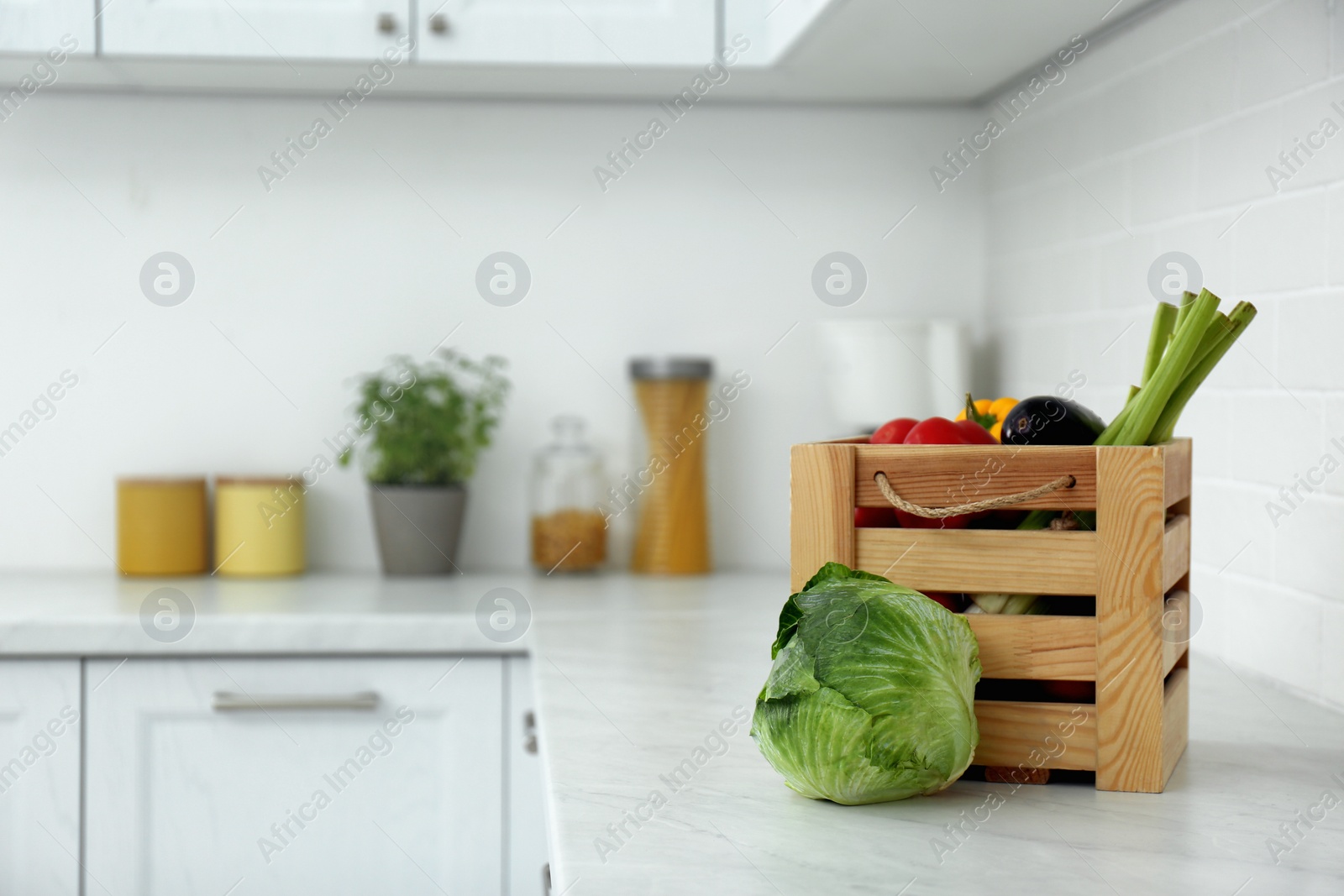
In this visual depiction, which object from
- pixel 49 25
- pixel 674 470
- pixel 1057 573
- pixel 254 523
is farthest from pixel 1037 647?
pixel 49 25

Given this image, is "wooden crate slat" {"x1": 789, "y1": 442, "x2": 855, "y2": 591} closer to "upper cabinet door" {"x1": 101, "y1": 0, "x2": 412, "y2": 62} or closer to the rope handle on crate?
the rope handle on crate

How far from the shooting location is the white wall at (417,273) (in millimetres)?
1800

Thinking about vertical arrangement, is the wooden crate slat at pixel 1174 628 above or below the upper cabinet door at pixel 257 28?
below

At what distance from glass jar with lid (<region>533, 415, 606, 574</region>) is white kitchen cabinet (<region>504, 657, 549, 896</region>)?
39 centimetres

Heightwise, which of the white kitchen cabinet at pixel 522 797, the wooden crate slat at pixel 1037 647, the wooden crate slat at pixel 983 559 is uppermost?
the wooden crate slat at pixel 983 559

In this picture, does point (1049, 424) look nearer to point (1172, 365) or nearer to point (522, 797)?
point (1172, 365)

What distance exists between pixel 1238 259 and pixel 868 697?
747 mm

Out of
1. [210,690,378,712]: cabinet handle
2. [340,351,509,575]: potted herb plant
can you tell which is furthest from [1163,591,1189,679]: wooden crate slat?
[340,351,509,575]: potted herb plant

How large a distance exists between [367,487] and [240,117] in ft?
2.02

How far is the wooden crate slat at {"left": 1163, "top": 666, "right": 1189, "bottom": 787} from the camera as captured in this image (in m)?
0.76

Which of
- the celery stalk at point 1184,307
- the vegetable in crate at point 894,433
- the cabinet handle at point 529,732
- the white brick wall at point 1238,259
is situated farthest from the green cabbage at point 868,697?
the cabinet handle at point 529,732

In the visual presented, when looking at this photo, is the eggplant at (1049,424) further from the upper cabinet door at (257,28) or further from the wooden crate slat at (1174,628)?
the upper cabinet door at (257,28)

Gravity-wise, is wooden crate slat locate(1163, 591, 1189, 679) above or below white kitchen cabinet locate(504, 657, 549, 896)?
above

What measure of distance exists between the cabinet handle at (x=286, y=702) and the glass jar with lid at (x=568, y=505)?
0.45m
